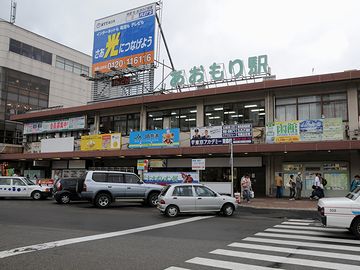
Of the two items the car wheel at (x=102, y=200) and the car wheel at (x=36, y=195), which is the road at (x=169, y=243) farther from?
the car wheel at (x=36, y=195)

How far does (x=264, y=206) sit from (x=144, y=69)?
17.9 meters

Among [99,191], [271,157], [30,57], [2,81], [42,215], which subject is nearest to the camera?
[42,215]

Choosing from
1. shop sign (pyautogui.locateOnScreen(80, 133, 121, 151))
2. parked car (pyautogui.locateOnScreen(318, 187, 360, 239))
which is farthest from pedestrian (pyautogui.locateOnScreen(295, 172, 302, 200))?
shop sign (pyautogui.locateOnScreen(80, 133, 121, 151))

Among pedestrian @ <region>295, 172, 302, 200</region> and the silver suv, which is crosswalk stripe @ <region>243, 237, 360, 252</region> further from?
A: pedestrian @ <region>295, 172, 302, 200</region>

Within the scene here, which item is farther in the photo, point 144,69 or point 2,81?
point 2,81

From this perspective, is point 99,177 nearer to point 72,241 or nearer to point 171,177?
point 171,177

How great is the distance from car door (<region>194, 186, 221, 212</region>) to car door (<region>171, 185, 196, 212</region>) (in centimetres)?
22

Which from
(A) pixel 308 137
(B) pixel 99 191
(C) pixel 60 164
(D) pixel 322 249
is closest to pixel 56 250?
(D) pixel 322 249

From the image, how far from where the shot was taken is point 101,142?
95.8 ft

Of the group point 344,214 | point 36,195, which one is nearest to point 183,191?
point 344,214

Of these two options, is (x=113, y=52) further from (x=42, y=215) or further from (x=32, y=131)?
(x=42, y=215)

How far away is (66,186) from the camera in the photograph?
2048 cm

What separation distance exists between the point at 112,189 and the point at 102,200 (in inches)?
29.0

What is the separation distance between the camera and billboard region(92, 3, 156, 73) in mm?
31172
